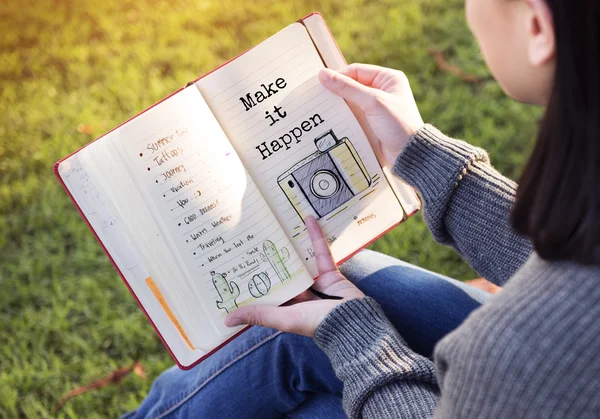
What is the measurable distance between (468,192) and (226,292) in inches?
15.4

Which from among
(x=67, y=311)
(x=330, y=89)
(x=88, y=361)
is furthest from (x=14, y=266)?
(x=330, y=89)

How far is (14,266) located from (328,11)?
123cm

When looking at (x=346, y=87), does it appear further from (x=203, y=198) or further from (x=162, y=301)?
(x=162, y=301)

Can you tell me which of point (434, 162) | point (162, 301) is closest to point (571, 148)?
point (434, 162)

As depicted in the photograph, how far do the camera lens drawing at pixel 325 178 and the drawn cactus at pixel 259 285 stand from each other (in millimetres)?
110

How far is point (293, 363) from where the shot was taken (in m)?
0.99

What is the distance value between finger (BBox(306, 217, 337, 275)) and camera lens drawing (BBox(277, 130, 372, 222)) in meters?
0.02

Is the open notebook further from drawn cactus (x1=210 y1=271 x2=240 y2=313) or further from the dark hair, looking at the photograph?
the dark hair

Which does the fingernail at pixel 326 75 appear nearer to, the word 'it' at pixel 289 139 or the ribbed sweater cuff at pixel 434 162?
the word 'it' at pixel 289 139

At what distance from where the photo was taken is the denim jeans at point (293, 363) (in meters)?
0.97

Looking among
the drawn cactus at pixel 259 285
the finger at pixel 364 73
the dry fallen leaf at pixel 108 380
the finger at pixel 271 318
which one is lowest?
the dry fallen leaf at pixel 108 380

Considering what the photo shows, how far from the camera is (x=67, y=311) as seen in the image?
1.56 meters

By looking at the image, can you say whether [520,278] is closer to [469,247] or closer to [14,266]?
[469,247]

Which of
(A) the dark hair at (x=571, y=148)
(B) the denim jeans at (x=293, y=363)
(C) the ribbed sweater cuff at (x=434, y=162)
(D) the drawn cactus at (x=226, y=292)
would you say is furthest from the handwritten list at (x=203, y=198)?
(A) the dark hair at (x=571, y=148)
